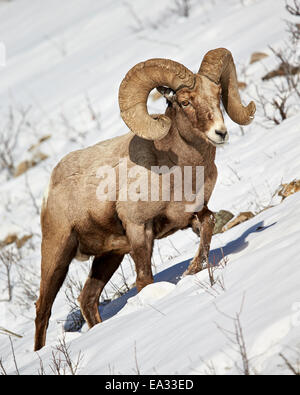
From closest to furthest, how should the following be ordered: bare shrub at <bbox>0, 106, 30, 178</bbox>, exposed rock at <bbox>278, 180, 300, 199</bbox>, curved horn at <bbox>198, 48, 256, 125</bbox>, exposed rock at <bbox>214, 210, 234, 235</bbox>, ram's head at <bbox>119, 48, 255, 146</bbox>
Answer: ram's head at <bbox>119, 48, 255, 146</bbox>, curved horn at <bbox>198, 48, 256, 125</bbox>, exposed rock at <bbox>278, 180, 300, 199</bbox>, exposed rock at <bbox>214, 210, 234, 235</bbox>, bare shrub at <bbox>0, 106, 30, 178</bbox>

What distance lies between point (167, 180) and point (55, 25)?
74.9ft

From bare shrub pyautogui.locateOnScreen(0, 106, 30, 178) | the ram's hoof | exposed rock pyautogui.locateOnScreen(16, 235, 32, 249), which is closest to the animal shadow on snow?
the ram's hoof

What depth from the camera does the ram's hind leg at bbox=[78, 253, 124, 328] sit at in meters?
6.13

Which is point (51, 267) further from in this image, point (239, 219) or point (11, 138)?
point (11, 138)

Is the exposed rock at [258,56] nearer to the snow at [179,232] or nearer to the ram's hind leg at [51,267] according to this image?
the snow at [179,232]

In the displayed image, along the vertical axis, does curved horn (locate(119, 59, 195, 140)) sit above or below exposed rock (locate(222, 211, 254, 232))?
above

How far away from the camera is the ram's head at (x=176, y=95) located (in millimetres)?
4879

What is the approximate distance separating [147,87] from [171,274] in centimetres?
179

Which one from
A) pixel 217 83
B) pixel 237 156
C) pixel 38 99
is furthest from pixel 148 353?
pixel 38 99

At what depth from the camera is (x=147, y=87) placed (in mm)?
5121

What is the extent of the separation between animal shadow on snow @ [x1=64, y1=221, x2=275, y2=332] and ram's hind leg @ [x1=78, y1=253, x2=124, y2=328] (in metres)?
0.13

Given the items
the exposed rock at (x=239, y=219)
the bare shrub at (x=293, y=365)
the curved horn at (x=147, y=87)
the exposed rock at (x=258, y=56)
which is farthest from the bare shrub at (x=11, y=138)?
the bare shrub at (x=293, y=365)

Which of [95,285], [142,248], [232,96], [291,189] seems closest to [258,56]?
[291,189]

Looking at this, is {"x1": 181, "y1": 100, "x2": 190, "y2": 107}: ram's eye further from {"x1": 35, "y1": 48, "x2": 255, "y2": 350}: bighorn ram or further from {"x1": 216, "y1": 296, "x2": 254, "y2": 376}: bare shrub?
{"x1": 216, "y1": 296, "x2": 254, "y2": 376}: bare shrub
